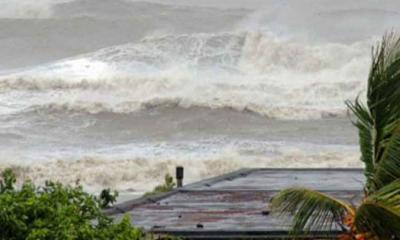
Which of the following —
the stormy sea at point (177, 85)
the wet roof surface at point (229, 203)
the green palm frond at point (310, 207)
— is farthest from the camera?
the stormy sea at point (177, 85)

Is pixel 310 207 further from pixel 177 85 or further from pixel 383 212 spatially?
pixel 177 85

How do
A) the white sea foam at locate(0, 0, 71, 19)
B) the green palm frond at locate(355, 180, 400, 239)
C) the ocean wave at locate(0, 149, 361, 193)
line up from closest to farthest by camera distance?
the green palm frond at locate(355, 180, 400, 239)
the ocean wave at locate(0, 149, 361, 193)
the white sea foam at locate(0, 0, 71, 19)

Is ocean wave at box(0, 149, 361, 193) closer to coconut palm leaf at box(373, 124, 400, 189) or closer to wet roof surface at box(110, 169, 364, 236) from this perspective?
wet roof surface at box(110, 169, 364, 236)

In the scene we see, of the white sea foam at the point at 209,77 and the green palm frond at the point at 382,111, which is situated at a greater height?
Result: the white sea foam at the point at 209,77

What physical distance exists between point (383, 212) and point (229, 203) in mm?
6084

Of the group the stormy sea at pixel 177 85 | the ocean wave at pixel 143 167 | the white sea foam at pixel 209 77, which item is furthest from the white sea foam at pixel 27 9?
the ocean wave at pixel 143 167

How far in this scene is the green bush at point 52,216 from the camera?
4676 millimetres

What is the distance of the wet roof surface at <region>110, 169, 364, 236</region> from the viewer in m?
9.06

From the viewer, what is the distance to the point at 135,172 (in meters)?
25.5

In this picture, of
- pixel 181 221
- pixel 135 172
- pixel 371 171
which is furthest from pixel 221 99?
pixel 371 171

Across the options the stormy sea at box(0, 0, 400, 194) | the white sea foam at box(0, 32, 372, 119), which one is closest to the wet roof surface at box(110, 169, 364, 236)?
the stormy sea at box(0, 0, 400, 194)

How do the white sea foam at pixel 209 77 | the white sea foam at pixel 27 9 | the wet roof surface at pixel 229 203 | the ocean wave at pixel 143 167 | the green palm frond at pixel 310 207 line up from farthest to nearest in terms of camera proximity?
the white sea foam at pixel 27 9, the white sea foam at pixel 209 77, the ocean wave at pixel 143 167, the wet roof surface at pixel 229 203, the green palm frond at pixel 310 207

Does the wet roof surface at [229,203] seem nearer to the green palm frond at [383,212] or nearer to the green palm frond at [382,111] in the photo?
the green palm frond at [382,111]

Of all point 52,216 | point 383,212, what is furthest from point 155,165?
point 52,216
